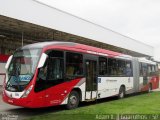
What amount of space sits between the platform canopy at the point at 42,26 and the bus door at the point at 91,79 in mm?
6636

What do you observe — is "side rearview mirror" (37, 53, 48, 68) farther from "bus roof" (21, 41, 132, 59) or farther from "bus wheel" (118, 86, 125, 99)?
"bus wheel" (118, 86, 125, 99)

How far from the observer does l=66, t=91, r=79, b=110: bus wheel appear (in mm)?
13857

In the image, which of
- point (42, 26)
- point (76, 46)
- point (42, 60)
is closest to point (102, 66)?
point (76, 46)

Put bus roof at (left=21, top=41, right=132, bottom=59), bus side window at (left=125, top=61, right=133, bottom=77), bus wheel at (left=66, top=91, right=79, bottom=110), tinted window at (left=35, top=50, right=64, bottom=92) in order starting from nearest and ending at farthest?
tinted window at (left=35, top=50, right=64, bottom=92)
bus roof at (left=21, top=41, right=132, bottom=59)
bus wheel at (left=66, top=91, right=79, bottom=110)
bus side window at (left=125, top=61, right=133, bottom=77)

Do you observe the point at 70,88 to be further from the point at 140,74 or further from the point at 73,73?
the point at 140,74

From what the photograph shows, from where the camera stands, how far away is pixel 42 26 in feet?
74.6

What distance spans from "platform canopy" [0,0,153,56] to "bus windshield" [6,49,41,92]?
667 centimetres

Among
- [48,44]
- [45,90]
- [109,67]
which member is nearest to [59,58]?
[48,44]

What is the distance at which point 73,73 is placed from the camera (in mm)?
14227

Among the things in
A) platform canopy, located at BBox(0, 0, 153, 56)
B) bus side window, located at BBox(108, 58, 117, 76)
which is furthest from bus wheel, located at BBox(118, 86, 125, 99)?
platform canopy, located at BBox(0, 0, 153, 56)

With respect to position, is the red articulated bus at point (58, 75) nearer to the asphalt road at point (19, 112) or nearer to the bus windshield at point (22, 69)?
the bus windshield at point (22, 69)

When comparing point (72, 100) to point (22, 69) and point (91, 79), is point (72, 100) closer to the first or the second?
point (91, 79)

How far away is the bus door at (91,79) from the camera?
15.4 meters

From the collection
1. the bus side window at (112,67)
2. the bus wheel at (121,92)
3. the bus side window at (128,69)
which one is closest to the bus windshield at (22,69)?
the bus side window at (112,67)
